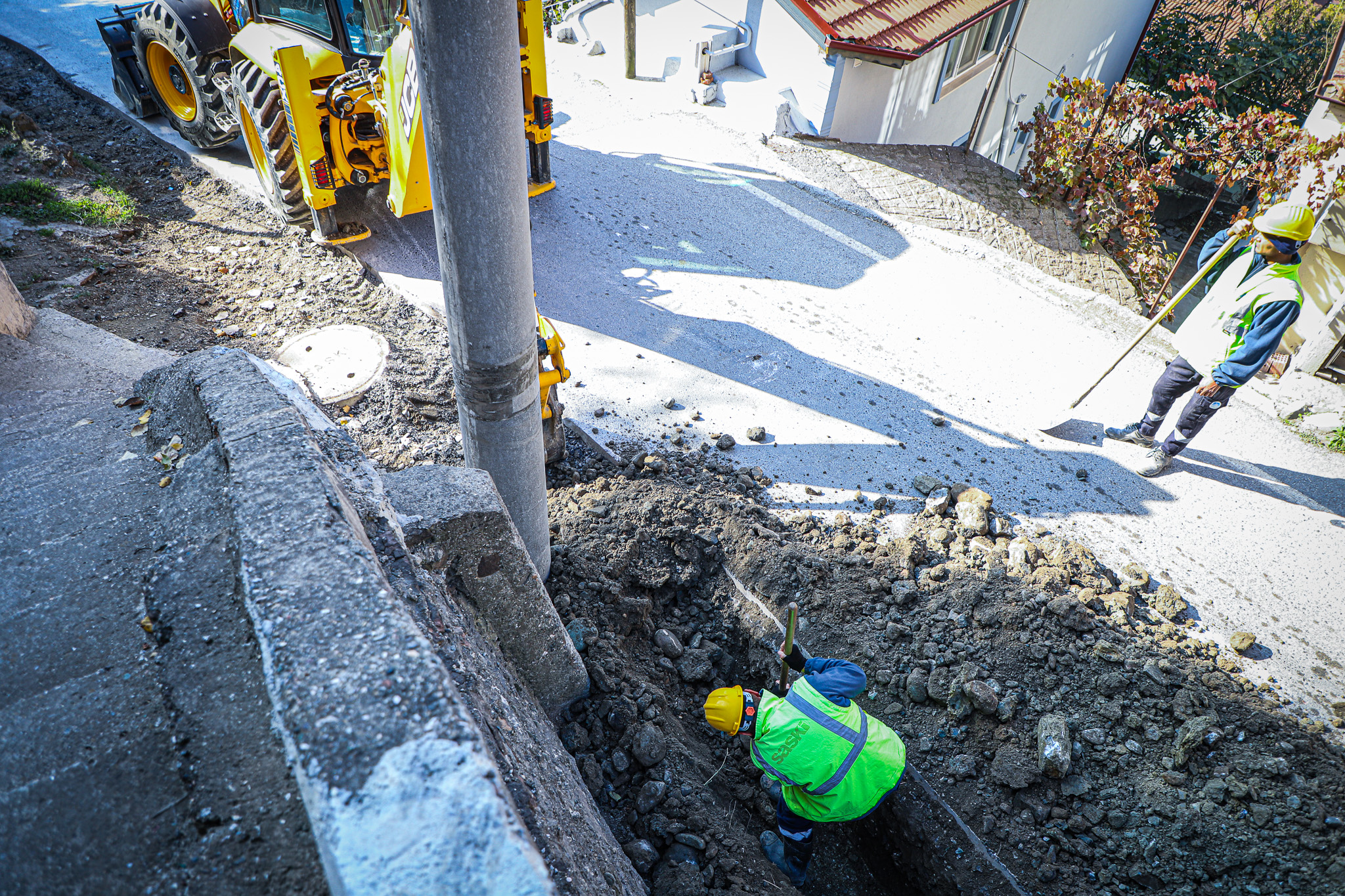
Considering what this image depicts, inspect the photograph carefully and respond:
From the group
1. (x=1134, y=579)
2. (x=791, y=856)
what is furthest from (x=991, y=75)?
(x=791, y=856)

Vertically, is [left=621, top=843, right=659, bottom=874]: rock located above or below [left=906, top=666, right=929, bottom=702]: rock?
above

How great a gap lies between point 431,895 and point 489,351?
1.86 meters

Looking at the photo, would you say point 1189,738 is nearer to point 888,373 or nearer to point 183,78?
point 888,373

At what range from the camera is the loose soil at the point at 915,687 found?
2680mm

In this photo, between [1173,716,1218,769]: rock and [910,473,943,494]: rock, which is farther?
[910,473,943,494]: rock

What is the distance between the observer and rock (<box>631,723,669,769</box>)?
2.63m

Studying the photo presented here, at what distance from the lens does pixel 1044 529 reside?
429cm

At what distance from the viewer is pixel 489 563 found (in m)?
2.46

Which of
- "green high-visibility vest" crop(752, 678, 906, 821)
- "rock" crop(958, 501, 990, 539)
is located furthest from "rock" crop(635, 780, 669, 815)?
"rock" crop(958, 501, 990, 539)

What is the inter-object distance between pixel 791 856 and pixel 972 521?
226cm

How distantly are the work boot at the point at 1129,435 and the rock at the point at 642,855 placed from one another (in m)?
4.49

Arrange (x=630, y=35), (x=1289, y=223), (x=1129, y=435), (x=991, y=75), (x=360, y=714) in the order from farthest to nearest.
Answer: (x=991, y=75)
(x=630, y=35)
(x=1129, y=435)
(x=1289, y=223)
(x=360, y=714)

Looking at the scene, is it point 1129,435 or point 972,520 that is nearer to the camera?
point 972,520

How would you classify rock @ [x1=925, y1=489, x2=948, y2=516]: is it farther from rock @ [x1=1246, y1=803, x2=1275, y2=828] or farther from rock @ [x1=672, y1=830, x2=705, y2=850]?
rock @ [x1=672, y1=830, x2=705, y2=850]
